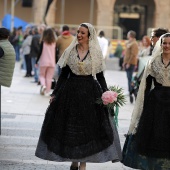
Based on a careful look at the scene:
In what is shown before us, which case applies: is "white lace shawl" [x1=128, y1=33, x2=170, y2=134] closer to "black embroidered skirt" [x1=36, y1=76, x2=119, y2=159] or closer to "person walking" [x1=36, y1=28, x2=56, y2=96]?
"black embroidered skirt" [x1=36, y1=76, x2=119, y2=159]

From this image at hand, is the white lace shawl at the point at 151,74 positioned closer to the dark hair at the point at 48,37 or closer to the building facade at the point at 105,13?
the dark hair at the point at 48,37

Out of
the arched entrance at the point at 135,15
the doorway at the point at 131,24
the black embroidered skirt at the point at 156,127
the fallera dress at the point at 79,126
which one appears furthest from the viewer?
the doorway at the point at 131,24

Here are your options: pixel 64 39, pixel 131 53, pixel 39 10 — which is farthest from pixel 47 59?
pixel 39 10

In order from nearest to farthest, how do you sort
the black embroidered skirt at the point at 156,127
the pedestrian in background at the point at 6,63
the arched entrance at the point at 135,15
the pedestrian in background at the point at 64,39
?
1. the black embroidered skirt at the point at 156,127
2. the pedestrian in background at the point at 6,63
3. the pedestrian in background at the point at 64,39
4. the arched entrance at the point at 135,15

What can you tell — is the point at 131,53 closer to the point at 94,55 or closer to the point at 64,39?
the point at 64,39

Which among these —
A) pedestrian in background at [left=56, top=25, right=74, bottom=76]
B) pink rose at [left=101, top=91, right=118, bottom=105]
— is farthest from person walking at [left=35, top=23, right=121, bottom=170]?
pedestrian in background at [left=56, top=25, right=74, bottom=76]

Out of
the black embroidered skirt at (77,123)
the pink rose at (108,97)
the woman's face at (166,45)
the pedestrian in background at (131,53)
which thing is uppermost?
the woman's face at (166,45)

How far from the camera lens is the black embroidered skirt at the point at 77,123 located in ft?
22.9

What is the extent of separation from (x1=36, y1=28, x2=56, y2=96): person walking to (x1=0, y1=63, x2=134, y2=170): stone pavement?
40 cm

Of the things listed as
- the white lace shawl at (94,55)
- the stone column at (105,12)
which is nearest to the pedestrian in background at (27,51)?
the white lace shawl at (94,55)

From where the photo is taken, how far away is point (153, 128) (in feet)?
22.7

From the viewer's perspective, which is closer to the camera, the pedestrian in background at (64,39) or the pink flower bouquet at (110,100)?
the pink flower bouquet at (110,100)

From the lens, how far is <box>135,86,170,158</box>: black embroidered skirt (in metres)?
6.86
